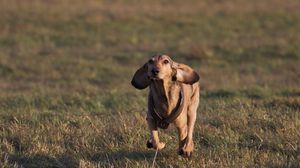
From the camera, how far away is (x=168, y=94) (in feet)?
21.2

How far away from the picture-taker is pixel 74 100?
11195mm

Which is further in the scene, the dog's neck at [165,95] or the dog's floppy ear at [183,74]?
the dog's neck at [165,95]

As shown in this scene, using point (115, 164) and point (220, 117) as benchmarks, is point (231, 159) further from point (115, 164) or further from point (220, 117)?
point (220, 117)

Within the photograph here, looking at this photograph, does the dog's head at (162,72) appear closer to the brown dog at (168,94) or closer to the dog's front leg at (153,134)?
the brown dog at (168,94)

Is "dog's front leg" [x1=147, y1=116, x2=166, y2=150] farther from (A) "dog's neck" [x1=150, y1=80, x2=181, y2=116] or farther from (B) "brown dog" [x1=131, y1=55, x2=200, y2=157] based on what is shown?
(A) "dog's neck" [x1=150, y1=80, x2=181, y2=116]

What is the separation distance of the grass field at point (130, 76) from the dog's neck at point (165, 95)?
55 cm

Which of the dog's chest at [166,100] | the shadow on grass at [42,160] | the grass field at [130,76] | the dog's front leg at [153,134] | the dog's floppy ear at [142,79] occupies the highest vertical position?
the dog's floppy ear at [142,79]

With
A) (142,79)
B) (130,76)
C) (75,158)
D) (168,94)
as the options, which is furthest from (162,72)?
(130,76)

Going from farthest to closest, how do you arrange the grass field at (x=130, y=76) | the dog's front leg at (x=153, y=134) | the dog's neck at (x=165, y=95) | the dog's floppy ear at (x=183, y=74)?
the grass field at (x=130, y=76) < the dog's front leg at (x=153, y=134) < the dog's neck at (x=165, y=95) < the dog's floppy ear at (x=183, y=74)

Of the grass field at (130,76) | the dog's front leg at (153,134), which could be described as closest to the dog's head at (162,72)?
the dog's front leg at (153,134)

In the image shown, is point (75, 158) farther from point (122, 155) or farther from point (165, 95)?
point (165, 95)

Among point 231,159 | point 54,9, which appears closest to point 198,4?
point 54,9

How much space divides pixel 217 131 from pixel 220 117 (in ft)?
2.84

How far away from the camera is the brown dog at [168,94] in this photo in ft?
20.1
